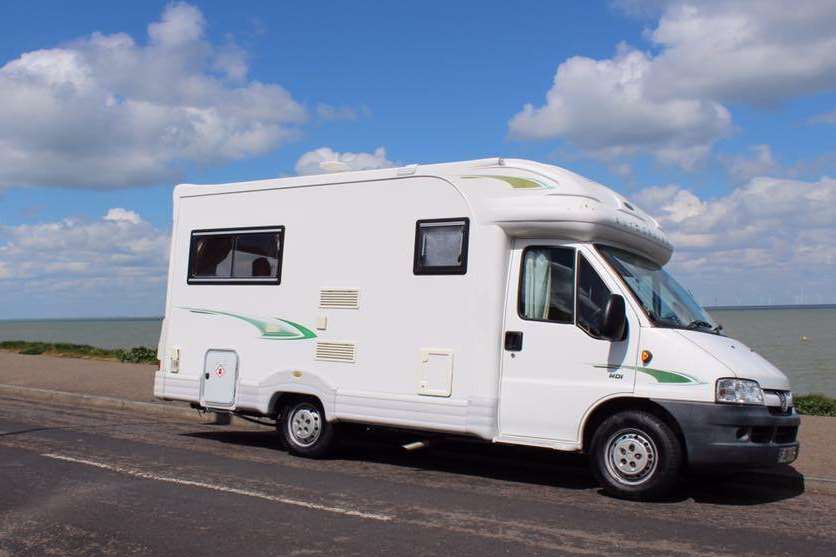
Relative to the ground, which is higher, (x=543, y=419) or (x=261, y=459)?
(x=543, y=419)

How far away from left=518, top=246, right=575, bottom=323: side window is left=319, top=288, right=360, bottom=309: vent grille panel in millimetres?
1988

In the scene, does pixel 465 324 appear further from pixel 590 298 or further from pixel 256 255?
pixel 256 255

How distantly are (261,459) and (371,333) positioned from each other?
1930 mm

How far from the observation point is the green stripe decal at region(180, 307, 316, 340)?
998cm

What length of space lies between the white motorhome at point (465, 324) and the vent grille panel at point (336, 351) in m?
0.02

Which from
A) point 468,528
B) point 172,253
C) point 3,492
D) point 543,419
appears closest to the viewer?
point 468,528

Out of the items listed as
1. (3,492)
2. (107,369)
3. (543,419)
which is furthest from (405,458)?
(107,369)

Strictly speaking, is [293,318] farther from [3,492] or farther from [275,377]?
[3,492]

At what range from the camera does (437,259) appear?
29.9 ft

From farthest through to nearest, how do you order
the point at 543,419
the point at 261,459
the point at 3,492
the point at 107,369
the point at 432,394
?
the point at 107,369 → the point at 261,459 → the point at 432,394 → the point at 543,419 → the point at 3,492

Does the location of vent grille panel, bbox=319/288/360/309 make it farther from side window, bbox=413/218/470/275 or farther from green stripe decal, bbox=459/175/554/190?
green stripe decal, bbox=459/175/554/190

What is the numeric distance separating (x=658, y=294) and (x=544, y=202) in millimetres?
1442

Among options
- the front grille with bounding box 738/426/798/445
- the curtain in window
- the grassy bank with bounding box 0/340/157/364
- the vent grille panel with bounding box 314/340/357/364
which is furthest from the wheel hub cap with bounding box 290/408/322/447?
the grassy bank with bounding box 0/340/157/364

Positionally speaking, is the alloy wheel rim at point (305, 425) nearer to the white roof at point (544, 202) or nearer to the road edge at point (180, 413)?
the road edge at point (180, 413)
